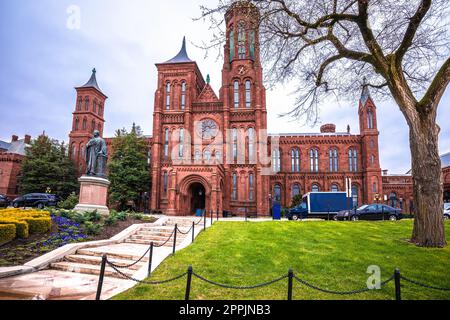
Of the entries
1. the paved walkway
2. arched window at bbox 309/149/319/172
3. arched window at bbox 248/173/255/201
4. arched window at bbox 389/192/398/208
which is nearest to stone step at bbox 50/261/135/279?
the paved walkway

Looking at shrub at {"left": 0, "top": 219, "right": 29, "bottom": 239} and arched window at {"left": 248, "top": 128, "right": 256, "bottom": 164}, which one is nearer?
shrub at {"left": 0, "top": 219, "right": 29, "bottom": 239}

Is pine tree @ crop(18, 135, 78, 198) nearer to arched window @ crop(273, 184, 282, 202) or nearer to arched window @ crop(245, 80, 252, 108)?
arched window @ crop(245, 80, 252, 108)

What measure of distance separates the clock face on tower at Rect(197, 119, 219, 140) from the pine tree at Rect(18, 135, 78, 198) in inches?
771

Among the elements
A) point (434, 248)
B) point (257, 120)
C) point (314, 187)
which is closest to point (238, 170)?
point (257, 120)

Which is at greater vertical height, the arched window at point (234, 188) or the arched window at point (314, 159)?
the arched window at point (314, 159)

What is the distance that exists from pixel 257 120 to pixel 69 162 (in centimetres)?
2771

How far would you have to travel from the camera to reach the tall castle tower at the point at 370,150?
3834 centimetres

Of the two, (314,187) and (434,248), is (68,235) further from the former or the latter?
(314,187)

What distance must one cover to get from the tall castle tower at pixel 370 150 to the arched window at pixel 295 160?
9.28m

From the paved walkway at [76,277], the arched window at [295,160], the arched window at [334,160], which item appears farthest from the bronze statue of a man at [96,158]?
the arched window at [334,160]

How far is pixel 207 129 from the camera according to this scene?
3266 centimetres

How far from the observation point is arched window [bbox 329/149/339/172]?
41.9m

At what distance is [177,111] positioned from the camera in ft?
110

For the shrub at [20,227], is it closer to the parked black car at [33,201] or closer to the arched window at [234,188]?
the parked black car at [33,201]
